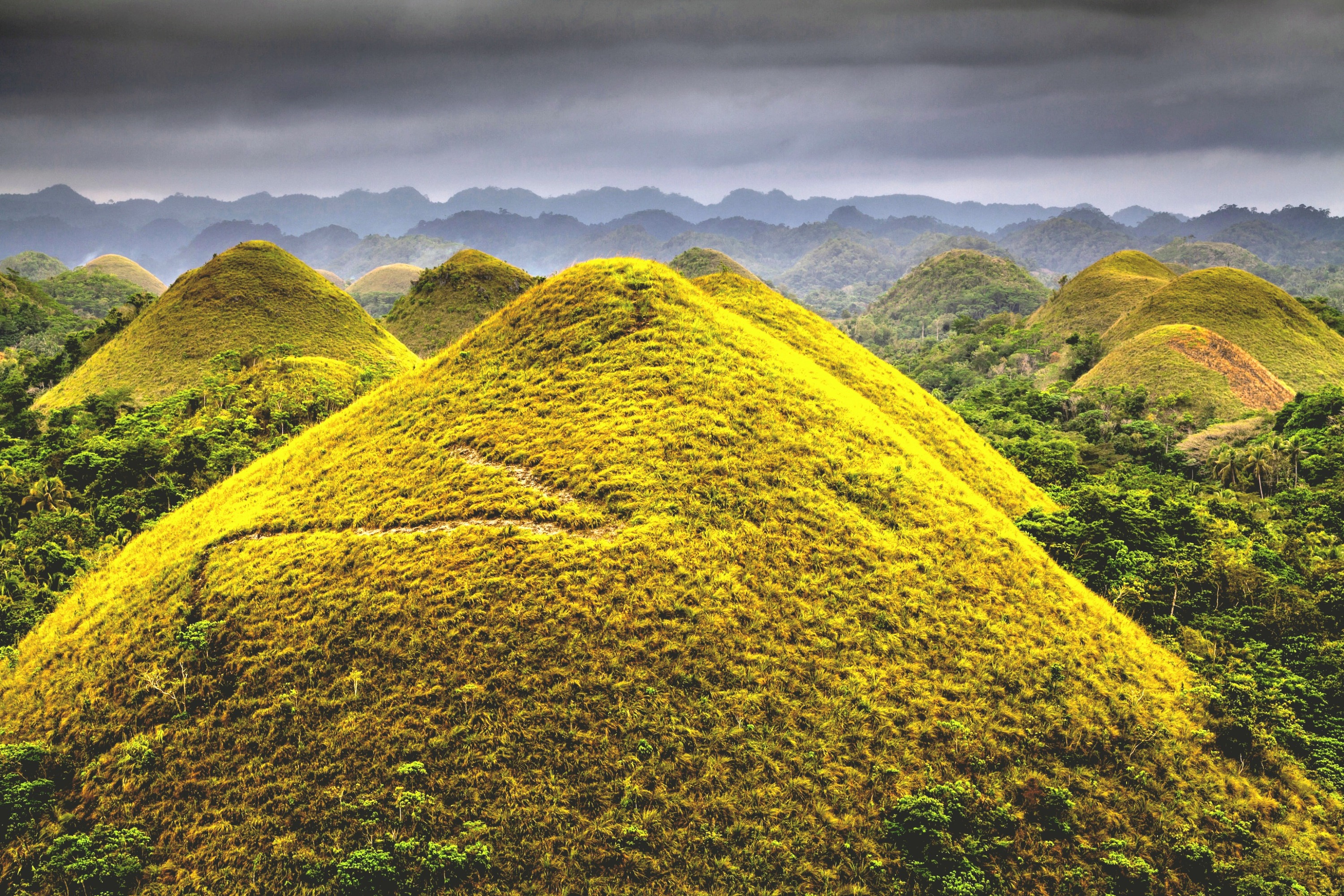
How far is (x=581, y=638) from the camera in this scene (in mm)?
12539

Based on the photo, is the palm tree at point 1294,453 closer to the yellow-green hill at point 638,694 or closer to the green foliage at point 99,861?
the yellow-green hill at point 638,694

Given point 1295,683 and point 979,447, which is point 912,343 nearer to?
point 979,447

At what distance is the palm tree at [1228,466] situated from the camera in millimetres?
45750

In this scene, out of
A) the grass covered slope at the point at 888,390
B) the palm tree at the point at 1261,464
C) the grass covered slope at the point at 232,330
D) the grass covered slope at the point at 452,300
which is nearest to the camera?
the grass covered slope at the point at 888,390

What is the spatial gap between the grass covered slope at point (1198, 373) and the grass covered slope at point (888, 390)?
53.2 metres

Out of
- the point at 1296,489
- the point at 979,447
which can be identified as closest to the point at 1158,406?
the point at 1296,489

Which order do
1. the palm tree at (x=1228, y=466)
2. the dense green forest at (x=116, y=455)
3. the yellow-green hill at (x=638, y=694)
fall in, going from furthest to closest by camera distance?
the palm tree at (x=1228, y=466)
the dense green forest at (x=116, y=455)
the yellow-green hill at (x=638, y=694)

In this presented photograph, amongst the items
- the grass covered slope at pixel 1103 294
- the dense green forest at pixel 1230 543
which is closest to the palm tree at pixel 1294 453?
the dense green forest at pixel 1230 543

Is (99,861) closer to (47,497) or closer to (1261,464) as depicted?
(47,497)

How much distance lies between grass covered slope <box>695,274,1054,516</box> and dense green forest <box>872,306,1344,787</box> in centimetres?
258

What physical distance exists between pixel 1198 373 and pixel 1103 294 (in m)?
46.1

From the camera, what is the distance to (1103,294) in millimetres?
105312

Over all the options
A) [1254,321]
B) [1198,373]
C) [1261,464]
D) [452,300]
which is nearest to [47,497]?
[452,300]

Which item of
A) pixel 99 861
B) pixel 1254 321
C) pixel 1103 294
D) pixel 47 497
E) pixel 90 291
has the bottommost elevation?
pixel 99 861
